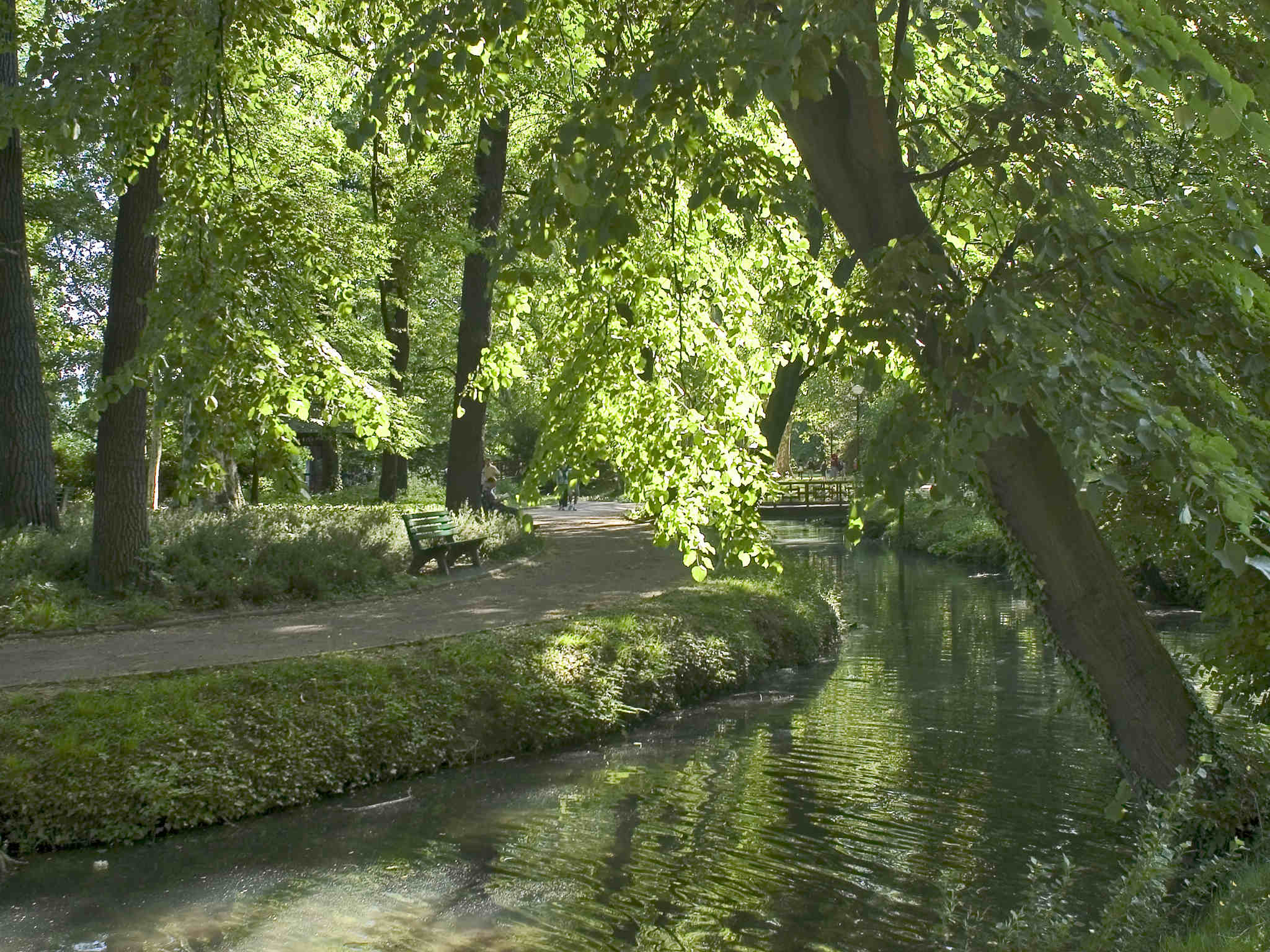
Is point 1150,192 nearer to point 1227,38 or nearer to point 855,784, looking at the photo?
point 855,784

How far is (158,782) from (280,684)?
1.48 metres

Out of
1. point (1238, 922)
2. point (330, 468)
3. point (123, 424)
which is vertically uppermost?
point (123, 424)

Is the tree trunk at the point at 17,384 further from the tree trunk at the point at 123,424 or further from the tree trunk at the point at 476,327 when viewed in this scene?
the tree trunk at the point at 476,327

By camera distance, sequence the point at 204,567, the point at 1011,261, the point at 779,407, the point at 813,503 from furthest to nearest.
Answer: the point at 813,503, the point at 779,407, the point at 204,567, the point at 1011,261

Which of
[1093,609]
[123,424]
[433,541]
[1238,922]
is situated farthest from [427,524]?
[1238,922]

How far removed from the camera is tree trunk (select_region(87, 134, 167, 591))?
1369cm

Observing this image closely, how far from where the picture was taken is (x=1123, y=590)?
19.9 feet

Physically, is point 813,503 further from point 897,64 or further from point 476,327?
point 897,64

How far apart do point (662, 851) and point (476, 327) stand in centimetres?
1387

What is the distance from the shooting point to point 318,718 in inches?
388

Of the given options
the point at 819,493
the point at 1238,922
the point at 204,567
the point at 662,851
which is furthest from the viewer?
the point at 819,493

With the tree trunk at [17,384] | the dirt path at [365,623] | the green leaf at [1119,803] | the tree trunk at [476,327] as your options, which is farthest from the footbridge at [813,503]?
the green leaf at [1119,803]

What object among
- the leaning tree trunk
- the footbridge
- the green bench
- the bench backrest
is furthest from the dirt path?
the footbridge

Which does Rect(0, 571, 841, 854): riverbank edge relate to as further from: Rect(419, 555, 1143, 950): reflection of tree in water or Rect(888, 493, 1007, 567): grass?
Rect(888, 493, 1007, 567): grass
